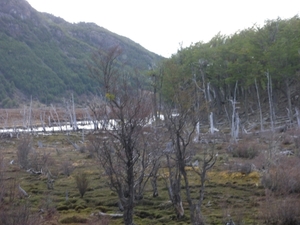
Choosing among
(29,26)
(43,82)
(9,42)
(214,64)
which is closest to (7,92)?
(43,82)

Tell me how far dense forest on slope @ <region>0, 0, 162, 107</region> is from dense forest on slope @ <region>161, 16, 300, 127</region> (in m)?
60.7

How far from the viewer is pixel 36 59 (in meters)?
149

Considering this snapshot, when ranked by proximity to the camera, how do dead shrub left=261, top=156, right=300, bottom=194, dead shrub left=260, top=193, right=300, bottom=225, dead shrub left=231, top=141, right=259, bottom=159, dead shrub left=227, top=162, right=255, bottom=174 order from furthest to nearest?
dead shrub left=231, top=141, right=259, bottom=159
dead shrub left=227, top=162, right=255, bottom=174
dead shrub left=261, top=156, right=300, bottom=194
dead shrub left=260, top=193, right=300, bottom=225

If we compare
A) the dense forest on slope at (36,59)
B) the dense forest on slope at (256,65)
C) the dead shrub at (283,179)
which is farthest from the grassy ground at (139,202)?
the dense forest on slope at (36,59)

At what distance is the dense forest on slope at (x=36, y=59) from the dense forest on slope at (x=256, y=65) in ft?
199

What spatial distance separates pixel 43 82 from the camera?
5369 inches

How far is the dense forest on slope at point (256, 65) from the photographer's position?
36.4m

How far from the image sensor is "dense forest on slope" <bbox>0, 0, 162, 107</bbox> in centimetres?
13025

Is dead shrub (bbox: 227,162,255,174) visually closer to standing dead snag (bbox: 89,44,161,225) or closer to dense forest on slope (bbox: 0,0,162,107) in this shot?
standing dead snag (bbox: 89,44,161,225)

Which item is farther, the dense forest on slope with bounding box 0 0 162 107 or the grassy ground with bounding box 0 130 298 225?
the dense forest on slope with bounding box 0 0 162 107

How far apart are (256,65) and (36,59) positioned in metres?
121

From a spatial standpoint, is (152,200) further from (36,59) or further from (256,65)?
(36,59)

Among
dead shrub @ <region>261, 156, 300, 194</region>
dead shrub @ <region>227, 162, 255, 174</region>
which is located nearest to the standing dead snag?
dead shrub @ <region>261, 156, 300, 194</region>

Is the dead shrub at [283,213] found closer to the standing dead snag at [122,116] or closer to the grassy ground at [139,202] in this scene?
the grassy ground at [139,202]
